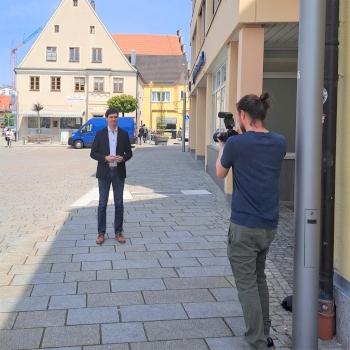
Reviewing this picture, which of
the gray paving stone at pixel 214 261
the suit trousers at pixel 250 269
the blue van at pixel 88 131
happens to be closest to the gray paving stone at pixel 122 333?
the suit trousers at pixel 250 269

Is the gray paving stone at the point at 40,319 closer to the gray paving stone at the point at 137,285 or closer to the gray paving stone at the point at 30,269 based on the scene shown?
the gray paving stone at the point at 137,285

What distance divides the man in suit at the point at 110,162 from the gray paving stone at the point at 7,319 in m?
2.61

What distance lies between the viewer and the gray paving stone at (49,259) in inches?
242

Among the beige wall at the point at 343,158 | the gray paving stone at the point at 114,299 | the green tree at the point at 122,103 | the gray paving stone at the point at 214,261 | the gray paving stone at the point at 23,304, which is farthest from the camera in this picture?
the green tree at the point at 122,103

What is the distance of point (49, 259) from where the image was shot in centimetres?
623

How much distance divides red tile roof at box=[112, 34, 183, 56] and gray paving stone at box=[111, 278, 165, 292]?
7833 cm

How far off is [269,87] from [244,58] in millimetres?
2030

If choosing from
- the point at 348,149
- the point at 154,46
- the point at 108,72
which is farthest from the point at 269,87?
the point at 154,46

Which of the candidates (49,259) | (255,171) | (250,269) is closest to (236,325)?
(250,269)

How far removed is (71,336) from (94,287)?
121 cm

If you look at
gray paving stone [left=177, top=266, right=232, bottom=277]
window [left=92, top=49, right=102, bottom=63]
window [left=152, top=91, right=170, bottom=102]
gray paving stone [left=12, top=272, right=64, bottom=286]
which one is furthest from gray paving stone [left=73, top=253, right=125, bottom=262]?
window [left=152, top=91, right=170, bottom=102]

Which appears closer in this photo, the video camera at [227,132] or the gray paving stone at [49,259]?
the video camera at [227,132]

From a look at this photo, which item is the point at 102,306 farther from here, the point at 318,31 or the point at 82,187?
the point at 82,187

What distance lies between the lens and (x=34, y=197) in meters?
11.9
